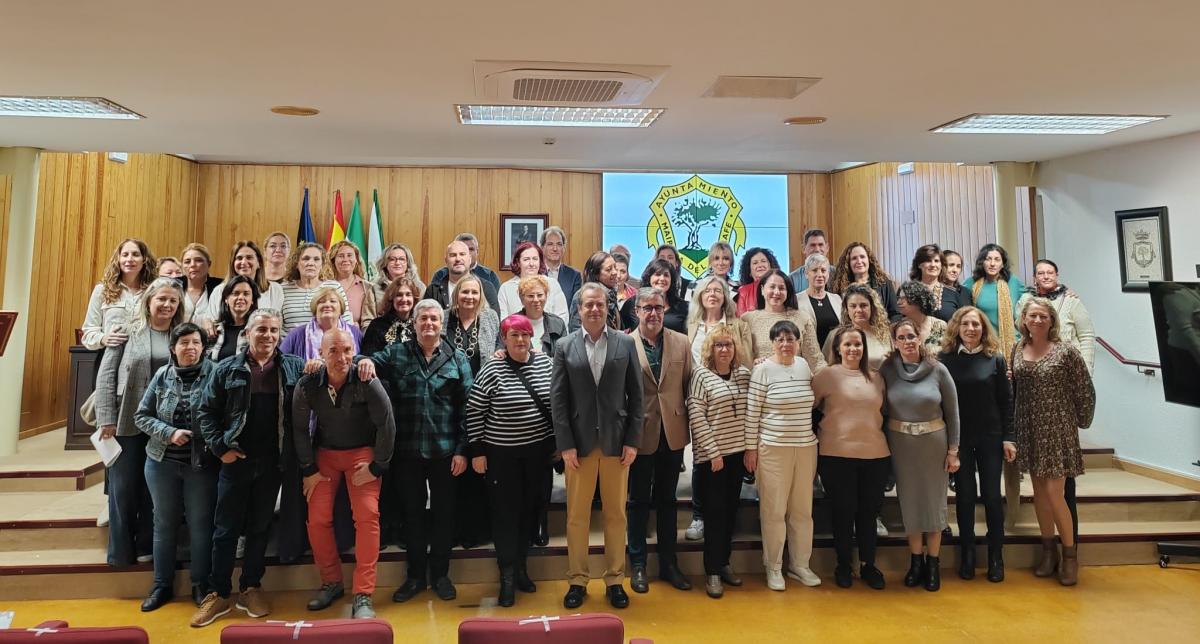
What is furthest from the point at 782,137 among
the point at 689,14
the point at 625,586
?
the point at 625,586

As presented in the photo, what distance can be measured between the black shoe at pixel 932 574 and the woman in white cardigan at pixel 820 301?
4.41ft

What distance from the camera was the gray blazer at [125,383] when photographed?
3.30 m

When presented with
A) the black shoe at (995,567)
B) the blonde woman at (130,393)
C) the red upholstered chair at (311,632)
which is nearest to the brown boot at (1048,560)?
the black shoe at (995,567)

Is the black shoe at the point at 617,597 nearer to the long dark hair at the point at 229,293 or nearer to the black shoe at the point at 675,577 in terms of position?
the black shoe at the point at 675,577

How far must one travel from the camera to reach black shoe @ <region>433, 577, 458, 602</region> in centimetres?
336

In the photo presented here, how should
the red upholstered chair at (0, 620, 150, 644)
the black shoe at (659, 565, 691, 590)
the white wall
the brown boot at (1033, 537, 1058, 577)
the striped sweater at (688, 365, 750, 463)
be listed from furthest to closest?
the white wall < the brown boot at (1033, 537, 1058, 577) < the black shoe at (659, 565, 691, 590) < the striped sweater at (688, 365, 750, 463) < the red upholstered chair at (0, 620, 150, 644)

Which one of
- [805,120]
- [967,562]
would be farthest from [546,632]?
[805,120]

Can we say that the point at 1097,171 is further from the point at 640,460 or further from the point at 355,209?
the point at 355,209

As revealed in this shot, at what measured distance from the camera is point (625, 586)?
3582mm

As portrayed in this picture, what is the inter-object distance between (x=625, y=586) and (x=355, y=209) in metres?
5.56

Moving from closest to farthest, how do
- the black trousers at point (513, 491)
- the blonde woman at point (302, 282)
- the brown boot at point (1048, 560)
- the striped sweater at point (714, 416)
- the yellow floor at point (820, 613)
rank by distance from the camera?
the yellow floor at point (820, 613) < the black trousers at point (513, 491) < the striped sweater at point (714, 416) < the blonde woman at point (302, 282) < the brown boot at point (1048, 560)

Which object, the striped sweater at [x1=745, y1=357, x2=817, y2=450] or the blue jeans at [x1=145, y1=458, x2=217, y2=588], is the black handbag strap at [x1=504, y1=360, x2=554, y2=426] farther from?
the blue jeans at [x1=145, y1=458, x2=217, y2=588]

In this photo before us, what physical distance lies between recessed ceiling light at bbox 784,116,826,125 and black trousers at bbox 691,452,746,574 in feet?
7.21

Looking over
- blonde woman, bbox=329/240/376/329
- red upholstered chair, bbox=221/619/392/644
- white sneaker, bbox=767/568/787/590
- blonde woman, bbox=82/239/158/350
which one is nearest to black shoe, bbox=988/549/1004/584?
white sneaker, bbox=767/568/787/590
